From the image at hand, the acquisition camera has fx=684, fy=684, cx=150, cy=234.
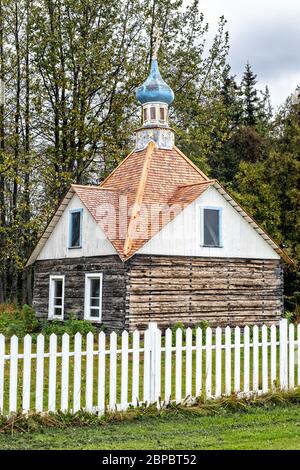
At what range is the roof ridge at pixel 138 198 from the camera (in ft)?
72.9

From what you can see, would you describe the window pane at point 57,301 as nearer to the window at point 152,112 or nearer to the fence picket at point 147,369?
the window at point 152,112

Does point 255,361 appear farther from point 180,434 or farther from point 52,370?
point 52,370

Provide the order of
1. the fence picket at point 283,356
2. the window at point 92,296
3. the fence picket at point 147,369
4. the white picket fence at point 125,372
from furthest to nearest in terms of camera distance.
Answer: the window at point 92,296, the fence picket at point 283,356, the fence picket at point 147,369, the white picket fence at point 125,372

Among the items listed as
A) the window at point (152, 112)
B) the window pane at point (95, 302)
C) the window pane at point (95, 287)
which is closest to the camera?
the window pane at point (95, 302)

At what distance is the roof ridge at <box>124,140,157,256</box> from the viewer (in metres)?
22.2

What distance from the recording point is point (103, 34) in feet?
117

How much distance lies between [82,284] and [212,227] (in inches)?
200

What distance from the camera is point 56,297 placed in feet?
85.9

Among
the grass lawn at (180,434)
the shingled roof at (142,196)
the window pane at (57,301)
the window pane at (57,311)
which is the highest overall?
the shingled roof at (142,196)

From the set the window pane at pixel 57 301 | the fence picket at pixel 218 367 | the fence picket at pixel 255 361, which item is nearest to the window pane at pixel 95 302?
the window pane at pixel 57 301

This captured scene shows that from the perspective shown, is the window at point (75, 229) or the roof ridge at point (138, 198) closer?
the roof ridge at point (138, 198)

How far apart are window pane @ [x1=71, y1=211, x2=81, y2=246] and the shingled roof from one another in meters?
0.80
